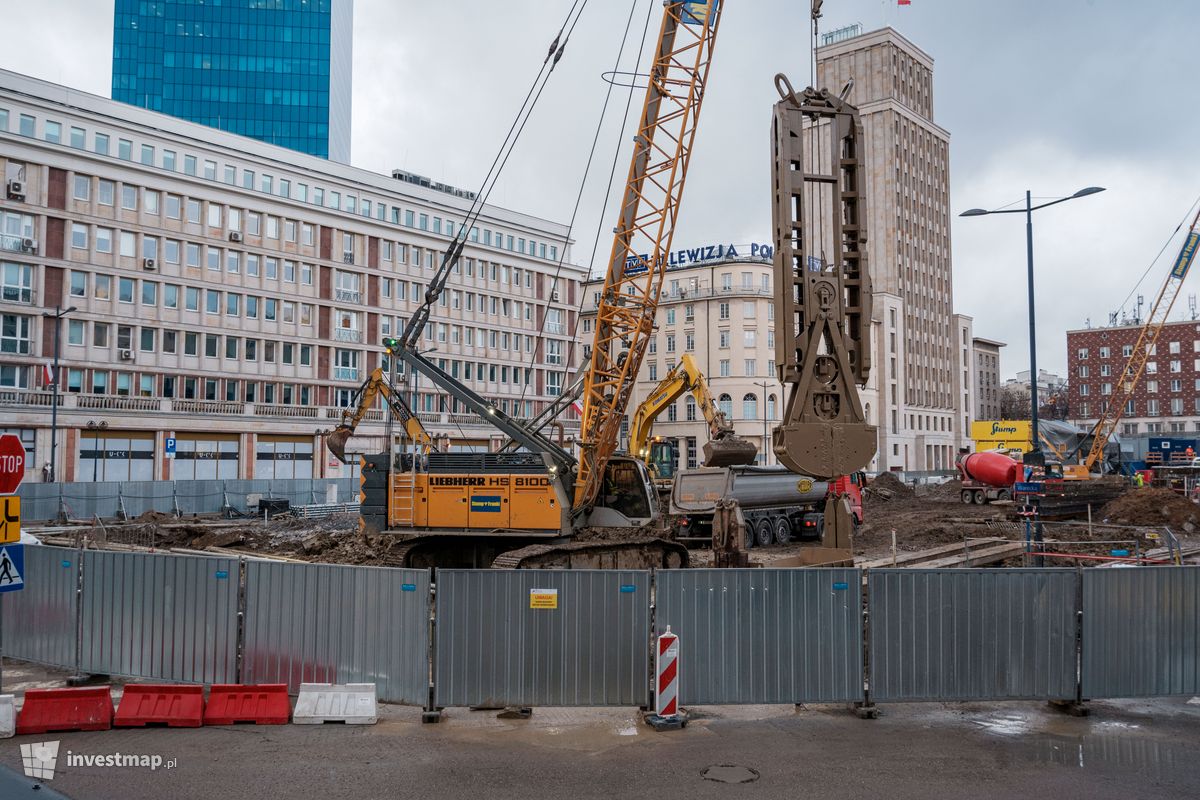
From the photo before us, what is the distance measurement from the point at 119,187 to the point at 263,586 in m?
50.8

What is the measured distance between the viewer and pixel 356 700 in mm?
10031

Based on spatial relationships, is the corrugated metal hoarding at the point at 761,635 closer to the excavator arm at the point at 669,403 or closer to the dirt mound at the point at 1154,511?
the excavator arm at the point at 669,403

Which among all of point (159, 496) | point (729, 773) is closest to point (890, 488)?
Answer: point (159, 496)

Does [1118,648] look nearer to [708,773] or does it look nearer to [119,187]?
[708,773]

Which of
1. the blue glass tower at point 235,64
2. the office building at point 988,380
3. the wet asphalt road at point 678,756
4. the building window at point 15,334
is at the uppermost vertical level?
the blue glass tower at point 235,64

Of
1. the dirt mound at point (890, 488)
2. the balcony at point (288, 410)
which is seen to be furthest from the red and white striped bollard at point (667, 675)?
the balcony at point (288, 410)

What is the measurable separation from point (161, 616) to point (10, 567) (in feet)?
6.57

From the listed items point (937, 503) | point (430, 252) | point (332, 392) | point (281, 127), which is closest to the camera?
point (937, 503)

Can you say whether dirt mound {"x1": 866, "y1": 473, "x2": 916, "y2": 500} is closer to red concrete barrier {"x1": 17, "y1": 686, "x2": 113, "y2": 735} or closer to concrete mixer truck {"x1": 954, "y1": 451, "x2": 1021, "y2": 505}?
concrete mixer truck {"x1": 954, "y1": 451, "x2": 1021, "y2": 505}

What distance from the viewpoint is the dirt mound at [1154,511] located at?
109 feet

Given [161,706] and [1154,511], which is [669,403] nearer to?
[161,706]

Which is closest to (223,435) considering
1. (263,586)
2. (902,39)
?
(263,586)

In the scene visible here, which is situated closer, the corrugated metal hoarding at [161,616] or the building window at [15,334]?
the corrugated metal hoarding at [161,616]

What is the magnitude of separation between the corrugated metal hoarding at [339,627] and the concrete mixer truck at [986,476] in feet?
129
